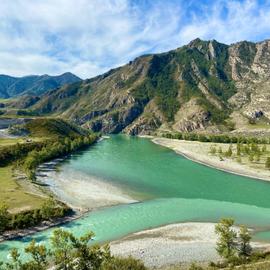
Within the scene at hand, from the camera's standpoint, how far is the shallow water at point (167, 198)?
86.5 m

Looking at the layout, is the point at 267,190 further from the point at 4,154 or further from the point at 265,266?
the point at 4,154

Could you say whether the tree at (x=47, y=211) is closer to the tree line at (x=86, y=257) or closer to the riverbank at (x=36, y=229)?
the riverbank at (x=36, y=229)

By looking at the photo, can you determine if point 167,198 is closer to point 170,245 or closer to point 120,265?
point 170,245

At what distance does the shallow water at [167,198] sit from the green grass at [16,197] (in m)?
15.0

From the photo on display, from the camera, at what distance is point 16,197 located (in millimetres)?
101125

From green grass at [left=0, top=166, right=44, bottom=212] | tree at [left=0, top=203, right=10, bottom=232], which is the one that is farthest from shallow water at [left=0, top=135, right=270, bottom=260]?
green grass at [left=0, top=166, right=44, bottom=212]

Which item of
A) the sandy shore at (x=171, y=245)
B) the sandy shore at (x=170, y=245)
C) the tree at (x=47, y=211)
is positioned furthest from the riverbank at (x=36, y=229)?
the sandy shore at (x=170, y=245)

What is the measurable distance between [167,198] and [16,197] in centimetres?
4770

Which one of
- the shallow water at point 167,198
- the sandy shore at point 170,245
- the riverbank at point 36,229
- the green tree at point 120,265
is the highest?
the green tree at point 120,265

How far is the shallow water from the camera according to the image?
86.5 meters

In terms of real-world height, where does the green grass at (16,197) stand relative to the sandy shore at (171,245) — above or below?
above

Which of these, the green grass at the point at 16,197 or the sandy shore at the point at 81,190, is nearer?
the green grass at the point at 16,197

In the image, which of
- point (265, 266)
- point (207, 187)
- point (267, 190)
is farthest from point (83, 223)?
point (267, 190)

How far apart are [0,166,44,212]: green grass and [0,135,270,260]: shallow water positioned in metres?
15.0
